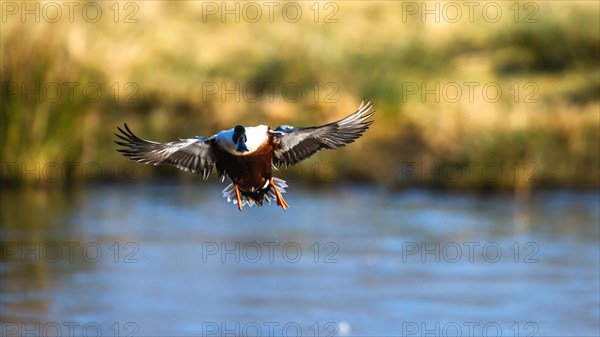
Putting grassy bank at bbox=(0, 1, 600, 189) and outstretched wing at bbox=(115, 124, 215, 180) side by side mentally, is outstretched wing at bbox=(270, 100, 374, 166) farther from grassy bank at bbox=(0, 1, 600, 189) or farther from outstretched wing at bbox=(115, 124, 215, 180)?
grassy bank at bbox=(0, 1, 600, 189)

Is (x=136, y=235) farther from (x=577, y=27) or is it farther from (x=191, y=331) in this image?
(x=577, y=27)

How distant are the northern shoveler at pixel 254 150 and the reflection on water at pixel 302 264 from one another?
5.44ft

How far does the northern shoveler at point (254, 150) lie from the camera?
7.72 meters

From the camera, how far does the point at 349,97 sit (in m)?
18.5

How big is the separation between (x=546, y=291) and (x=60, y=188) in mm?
7738

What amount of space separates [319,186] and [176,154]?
937cm
